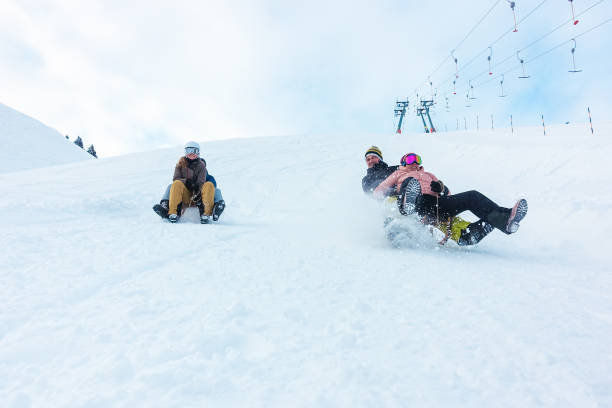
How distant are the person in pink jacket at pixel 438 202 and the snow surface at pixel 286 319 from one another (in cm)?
37

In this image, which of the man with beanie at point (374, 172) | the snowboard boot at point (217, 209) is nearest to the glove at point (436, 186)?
the man with beanie at point (374, 172)

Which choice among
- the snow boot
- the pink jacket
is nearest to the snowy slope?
the pink jacket

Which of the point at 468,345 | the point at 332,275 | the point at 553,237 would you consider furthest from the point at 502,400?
the point at 553,237

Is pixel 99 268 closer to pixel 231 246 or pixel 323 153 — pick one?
pixel 231 246

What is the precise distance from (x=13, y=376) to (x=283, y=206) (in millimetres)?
5565

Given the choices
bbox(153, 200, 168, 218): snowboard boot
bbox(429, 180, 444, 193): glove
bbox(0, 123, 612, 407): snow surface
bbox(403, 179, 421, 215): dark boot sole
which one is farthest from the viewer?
bbox(153, 200, 168, 218): snowboard boot

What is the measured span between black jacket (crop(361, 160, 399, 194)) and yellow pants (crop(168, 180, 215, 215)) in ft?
6.77

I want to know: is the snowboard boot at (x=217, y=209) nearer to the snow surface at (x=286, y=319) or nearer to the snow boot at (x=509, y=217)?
the snow surface at (x=286, y=319)

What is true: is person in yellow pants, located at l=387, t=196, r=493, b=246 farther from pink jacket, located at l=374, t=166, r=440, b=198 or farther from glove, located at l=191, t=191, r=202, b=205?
glove, located at l=191, t=191, r=202, b=205

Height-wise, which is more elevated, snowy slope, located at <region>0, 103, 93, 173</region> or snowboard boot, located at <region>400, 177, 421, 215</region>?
snowy slope, located at <region>0, 103, 93, 173</region>

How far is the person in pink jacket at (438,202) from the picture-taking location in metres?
3.05

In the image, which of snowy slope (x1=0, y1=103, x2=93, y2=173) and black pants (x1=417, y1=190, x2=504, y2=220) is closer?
black pants (x1=417, y1=190, x2=504, y2=220)

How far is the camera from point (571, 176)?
19.1 feet

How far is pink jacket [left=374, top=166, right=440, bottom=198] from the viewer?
11.4 feet
